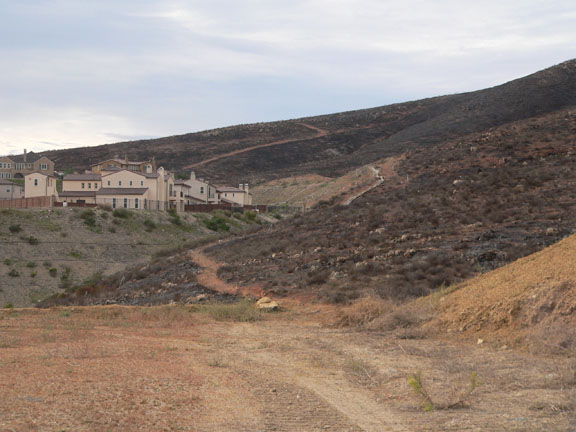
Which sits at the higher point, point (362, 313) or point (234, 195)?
point (234, 195)

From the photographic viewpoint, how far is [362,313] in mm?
17297

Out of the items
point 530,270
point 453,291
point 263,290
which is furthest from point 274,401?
point 263,290

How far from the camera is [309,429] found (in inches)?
298

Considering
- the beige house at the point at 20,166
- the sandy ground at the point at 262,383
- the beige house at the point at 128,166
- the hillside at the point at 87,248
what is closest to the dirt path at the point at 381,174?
the hillside at the point at 87,248

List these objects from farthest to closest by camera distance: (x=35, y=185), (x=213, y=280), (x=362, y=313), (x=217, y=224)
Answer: (x=35, y=185) < (x=217, y=224) < (x=213, y=280) < (x=362, y=313)

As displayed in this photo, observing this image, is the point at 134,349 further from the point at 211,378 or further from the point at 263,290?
the point at 263,290

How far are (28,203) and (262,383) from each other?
185 feet

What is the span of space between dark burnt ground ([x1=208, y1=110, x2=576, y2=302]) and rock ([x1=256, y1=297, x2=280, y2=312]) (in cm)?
177

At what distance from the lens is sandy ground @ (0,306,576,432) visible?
25.1 ft

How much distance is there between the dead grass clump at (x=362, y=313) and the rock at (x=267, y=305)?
370 cm

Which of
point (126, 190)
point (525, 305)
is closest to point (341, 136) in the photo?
point (126, 190)

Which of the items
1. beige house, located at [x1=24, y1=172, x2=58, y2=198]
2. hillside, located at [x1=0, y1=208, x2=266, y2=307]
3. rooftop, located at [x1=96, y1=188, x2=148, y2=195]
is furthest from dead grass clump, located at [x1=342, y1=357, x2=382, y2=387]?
beige house, located at [x1=24, y1=172, x2=58, y2=198]

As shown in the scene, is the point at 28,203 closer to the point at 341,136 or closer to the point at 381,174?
the point at 381,174

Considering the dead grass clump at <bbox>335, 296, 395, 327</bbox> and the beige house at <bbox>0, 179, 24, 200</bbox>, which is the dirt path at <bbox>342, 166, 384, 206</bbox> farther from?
the beige house at <bbox>0, 179, 24, 200</bbox>
